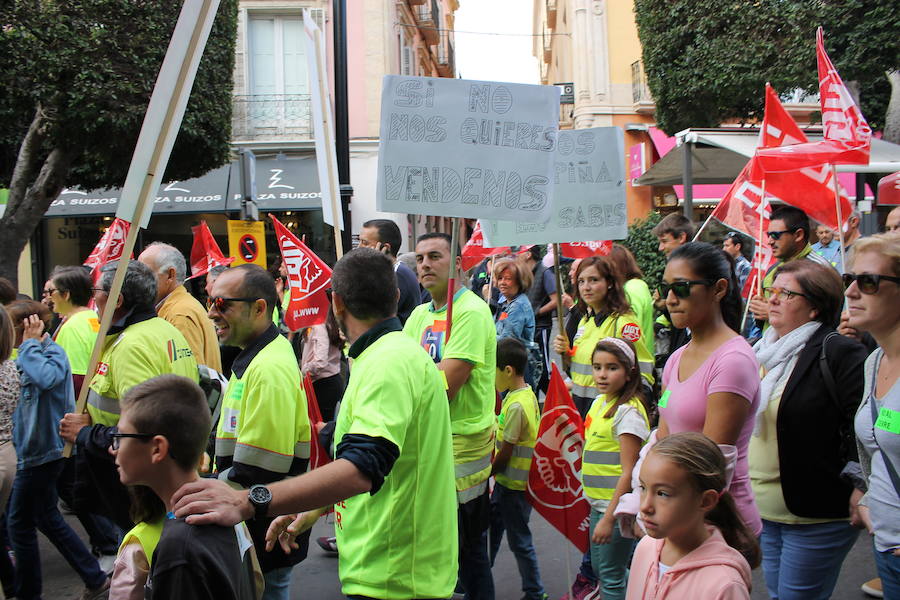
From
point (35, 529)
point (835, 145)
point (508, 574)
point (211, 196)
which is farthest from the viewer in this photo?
point (211, 196)

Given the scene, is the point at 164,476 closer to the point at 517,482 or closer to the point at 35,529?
the point at 517,482

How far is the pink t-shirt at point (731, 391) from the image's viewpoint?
280cm

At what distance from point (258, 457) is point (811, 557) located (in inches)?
84.1

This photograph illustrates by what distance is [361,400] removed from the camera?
94.0 inches

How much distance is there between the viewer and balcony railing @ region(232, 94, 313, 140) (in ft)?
66.5

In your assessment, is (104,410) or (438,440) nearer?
(438,440)

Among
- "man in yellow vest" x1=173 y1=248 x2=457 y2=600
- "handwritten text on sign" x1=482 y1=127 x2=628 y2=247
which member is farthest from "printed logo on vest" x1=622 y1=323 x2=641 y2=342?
"man in yellow vest" x1=173 y1=248 x2=457 y2=600

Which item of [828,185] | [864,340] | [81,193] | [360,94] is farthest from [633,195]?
[864,340]

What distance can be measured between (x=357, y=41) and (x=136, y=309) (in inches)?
709

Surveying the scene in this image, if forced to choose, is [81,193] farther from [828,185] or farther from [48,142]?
[828,185]

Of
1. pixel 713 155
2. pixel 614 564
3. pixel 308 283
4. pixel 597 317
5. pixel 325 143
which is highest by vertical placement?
pixel 713 155

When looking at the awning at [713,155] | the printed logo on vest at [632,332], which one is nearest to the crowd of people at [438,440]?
the printed logo on vest at [632,332]

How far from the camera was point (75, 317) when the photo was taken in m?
5.41

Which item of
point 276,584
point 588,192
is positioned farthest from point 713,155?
point 276,584
